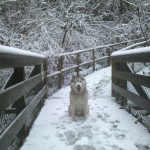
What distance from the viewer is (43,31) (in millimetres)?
12203

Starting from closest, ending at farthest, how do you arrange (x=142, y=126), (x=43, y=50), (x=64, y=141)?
(x=64, y=141) → (x=142, y=126) → (x=43, y=50)

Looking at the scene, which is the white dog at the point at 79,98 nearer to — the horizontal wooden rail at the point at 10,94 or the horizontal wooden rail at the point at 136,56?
the horizontal wooden rail at the point at 136,56

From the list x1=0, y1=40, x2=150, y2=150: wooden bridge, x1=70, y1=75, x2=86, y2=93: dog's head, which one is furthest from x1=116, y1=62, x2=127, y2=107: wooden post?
x1=70, y1=75, x2=86, y2=93: dog's head

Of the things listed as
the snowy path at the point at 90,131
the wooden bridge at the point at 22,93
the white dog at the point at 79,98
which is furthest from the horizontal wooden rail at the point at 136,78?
the white dog at the point at 79,98

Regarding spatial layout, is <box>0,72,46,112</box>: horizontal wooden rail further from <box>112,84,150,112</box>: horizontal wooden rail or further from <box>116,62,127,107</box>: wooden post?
<box>116,62,127,107</box>: wooden post

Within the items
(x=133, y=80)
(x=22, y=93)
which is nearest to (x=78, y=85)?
(x=133, y=80)

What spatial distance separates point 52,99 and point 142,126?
3462mm

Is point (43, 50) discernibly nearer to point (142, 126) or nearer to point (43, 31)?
point (43, 31)

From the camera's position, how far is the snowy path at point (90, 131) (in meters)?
4.14

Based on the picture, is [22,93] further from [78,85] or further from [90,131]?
[78,85]

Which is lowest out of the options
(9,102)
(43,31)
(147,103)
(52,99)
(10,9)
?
(52,99)

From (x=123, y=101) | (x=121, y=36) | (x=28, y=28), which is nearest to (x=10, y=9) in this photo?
(x=28, y=28)

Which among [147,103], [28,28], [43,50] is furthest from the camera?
[28,28]

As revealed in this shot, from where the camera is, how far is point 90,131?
484cm
